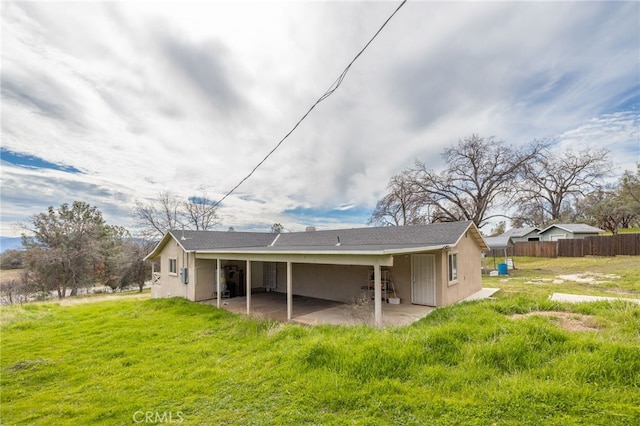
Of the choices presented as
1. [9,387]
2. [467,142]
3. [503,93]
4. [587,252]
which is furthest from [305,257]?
[587,252]

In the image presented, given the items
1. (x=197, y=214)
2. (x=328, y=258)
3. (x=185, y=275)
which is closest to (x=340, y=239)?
(x=328, y=258)

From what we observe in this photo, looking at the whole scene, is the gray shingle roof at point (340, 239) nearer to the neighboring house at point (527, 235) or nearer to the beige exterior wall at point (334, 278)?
the beige exterior wall at point (334, 278)

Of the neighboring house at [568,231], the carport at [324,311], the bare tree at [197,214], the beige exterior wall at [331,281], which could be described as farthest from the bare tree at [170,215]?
the neighboring house at [568,231]

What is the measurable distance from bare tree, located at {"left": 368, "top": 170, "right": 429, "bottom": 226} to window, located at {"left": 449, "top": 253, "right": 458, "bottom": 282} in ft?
60.6

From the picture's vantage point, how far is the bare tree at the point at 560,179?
2937 cm

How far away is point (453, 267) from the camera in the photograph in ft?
33.6

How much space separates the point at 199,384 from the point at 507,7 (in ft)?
31.2

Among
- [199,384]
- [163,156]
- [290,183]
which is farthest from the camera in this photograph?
[290,183]

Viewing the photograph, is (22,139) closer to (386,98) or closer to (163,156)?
(163,156)

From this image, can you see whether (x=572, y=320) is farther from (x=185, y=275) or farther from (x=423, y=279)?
(x=185, y=275)

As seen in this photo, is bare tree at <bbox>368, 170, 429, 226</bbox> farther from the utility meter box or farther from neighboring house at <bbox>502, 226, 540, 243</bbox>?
the utility meter box

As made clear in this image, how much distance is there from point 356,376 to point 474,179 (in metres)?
28.1

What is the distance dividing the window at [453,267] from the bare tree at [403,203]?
1846cm

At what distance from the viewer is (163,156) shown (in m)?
15.1
